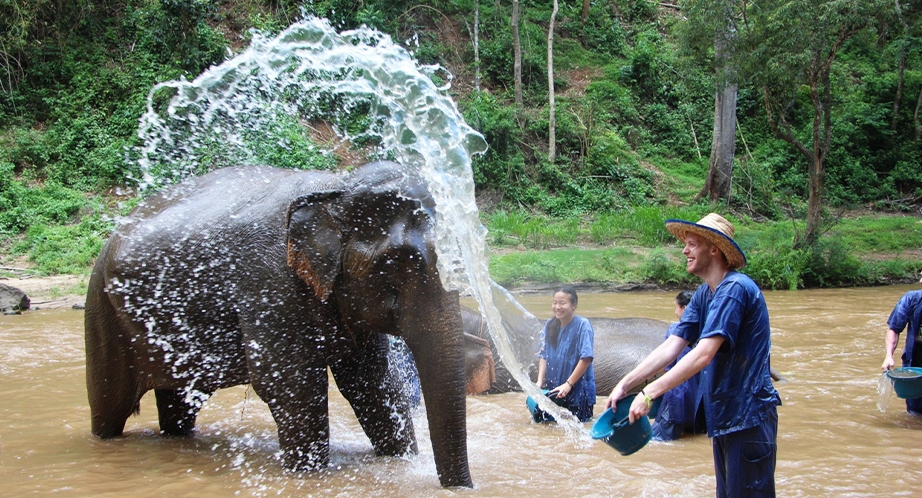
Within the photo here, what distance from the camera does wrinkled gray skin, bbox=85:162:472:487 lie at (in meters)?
3.78

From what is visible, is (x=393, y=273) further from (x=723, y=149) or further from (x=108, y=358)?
(x=723, y=149)

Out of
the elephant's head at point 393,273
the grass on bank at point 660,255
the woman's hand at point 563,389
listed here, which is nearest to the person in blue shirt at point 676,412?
the woman's hand at point 563,389

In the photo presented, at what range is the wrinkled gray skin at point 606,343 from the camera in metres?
6.80

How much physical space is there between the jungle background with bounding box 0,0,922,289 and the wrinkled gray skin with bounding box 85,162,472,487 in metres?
6.39

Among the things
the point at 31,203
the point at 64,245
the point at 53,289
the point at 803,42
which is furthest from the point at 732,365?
the point at 31,203

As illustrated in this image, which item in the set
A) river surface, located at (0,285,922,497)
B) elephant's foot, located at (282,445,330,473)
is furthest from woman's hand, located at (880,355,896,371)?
elephant's foot, located at (282,445,330,473)

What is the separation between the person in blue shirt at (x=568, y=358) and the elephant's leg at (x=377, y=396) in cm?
116

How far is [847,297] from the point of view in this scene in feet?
42.7

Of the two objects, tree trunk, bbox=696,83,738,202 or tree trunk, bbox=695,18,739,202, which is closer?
tree trunk, bbox=695,18,739,202

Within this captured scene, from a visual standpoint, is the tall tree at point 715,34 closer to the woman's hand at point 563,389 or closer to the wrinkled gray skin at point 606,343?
the wrinkled gray skin at point 606,343

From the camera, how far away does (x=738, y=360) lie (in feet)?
9.96

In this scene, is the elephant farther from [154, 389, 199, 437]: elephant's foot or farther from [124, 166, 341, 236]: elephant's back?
[124, 166, 341, 236]: elephant's back

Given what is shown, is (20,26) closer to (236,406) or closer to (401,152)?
(236,406)

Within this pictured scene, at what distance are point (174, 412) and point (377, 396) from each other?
1.71m
